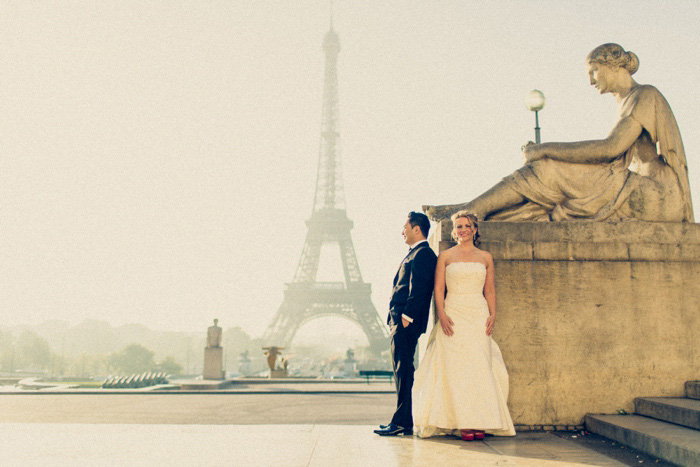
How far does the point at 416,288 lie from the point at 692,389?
2.43 m

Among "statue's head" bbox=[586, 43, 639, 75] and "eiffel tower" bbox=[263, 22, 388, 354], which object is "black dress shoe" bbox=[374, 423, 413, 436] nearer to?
"statue's head" bbox=[586, 43, 639, 75]

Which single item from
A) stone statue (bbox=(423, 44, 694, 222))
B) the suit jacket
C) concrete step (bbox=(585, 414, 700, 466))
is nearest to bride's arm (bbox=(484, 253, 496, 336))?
the suit jacket

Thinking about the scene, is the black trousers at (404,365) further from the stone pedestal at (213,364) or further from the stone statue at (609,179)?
the stone pedestal at (213,364)

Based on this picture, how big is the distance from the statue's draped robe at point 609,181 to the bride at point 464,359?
107 centimetres

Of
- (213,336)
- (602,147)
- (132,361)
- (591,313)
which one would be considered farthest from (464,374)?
(132,361)

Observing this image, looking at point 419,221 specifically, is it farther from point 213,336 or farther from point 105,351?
point 105,351

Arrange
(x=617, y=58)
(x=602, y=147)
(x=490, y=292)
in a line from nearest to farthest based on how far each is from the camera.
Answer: (x=490, y=292) < (x=602, y=147) < (x=617, y=58)

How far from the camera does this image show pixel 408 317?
175 inches

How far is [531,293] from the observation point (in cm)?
488

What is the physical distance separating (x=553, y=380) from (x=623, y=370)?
606 millimetres

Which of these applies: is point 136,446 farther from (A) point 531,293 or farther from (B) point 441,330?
(A) point 531,293

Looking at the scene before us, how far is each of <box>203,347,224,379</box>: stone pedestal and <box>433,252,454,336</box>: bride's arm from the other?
17.7 m

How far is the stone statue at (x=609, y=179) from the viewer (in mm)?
5219

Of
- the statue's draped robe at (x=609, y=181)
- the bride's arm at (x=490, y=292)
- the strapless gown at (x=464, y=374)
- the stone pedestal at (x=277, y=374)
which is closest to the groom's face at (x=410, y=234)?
the strapless gown at (x=464, y=374)
